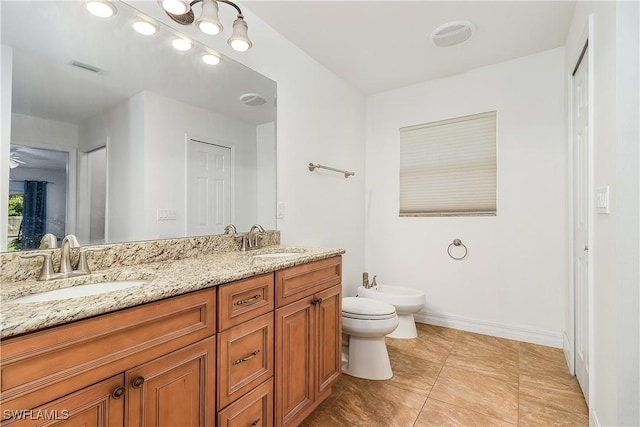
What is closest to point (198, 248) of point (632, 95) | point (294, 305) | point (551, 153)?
point (294, 305)

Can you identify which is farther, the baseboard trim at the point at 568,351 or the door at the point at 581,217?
the baseboard trim at the point at 568,351

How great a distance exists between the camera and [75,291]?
3.53ft

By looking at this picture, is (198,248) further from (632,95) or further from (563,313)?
(563,313)

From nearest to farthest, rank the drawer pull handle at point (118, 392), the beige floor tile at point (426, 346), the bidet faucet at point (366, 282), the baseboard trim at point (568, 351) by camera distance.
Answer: the drawer pull handle at point (118, 392), the baseboard trim at point (568, 351), the beige floor tile at point (426, 346), the bidet faucet at point (366, 282)

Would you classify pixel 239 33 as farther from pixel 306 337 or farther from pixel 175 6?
pixel 306 337

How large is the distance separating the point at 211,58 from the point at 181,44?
0.19 metres

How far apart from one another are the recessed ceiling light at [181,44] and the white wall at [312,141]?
2.2 inches

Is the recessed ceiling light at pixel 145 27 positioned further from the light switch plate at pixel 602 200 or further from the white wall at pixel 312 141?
the light switch plate at pixel 602 200

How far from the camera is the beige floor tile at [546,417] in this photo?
162 centimetres

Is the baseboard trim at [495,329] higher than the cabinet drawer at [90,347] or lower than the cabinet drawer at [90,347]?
lower

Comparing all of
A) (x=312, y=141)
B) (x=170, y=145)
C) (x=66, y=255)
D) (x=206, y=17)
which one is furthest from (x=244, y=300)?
(x=312, y=141)

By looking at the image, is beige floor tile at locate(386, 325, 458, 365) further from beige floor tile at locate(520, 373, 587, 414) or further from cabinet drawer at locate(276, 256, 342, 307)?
cabinet drawer at locate(276, 256, 342, 307)

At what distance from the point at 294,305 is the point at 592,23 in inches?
78.7

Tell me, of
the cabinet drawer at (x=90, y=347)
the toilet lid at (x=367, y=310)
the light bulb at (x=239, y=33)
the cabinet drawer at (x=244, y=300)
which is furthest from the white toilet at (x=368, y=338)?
the light bulb at (x=239, y=33)
